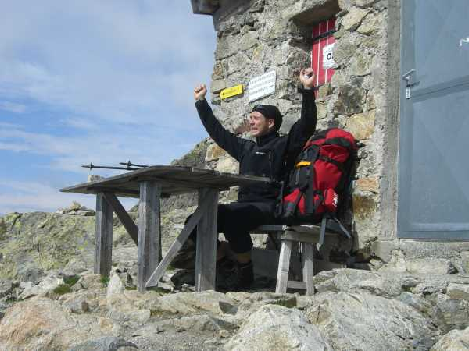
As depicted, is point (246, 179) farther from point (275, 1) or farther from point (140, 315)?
point (275, 1)

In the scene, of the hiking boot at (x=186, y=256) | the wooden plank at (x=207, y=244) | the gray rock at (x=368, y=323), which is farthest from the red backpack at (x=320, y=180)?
the gray rock at (x=368, y=323)

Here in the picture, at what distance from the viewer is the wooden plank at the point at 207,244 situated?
17.4 feet

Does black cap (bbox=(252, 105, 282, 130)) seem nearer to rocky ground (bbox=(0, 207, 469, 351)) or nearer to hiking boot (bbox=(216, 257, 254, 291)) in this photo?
hiking boot (bbox=(216, 257, 254, 291))

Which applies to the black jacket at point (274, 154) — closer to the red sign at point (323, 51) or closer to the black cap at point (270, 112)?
the black cap at point (270, 112)

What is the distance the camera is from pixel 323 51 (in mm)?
6891

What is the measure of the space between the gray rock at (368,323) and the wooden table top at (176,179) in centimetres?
141

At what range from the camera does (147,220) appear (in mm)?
5066

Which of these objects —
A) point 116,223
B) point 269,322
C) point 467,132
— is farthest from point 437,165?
point 116,223

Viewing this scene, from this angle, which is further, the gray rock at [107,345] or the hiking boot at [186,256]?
the hiking boot at [186,256]

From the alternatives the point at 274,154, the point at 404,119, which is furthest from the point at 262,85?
the point at 404,119

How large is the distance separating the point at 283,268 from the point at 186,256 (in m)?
1.21

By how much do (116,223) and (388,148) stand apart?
556cm

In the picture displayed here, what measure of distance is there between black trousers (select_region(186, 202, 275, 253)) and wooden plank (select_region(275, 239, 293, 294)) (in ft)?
1.16

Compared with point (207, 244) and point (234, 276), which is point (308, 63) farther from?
point (207, 244)
